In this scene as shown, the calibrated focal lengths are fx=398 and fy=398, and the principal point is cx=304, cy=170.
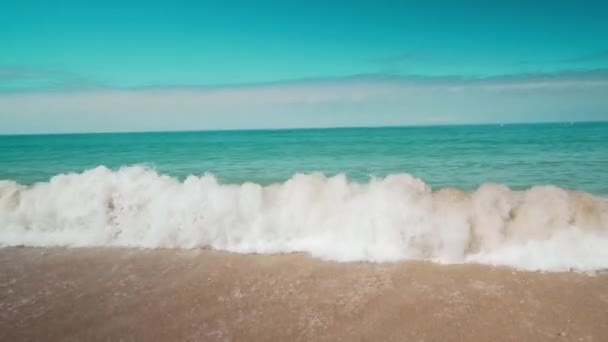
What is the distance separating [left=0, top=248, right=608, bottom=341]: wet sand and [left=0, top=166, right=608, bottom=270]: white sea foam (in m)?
0.53

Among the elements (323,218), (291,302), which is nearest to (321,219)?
(323,218)

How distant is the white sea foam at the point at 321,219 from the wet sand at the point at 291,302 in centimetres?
53

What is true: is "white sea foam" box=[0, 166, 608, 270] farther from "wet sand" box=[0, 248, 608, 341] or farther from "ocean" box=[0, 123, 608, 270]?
"wet sand" box=[0, 248, 608, 341]

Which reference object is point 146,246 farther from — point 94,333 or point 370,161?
point 370,161

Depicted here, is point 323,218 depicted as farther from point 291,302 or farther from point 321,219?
point 291,302

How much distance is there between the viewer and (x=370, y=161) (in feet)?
75.6

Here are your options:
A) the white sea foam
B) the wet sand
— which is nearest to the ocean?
the white sea foam

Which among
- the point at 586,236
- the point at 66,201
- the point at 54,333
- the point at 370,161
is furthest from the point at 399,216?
the point at 370,161

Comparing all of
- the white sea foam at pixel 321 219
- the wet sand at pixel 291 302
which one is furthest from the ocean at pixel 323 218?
the wet sand at pixel 291 302

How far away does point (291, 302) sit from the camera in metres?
4.93

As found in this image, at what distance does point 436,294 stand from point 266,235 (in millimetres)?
3277

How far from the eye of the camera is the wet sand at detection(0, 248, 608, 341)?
4.31 m

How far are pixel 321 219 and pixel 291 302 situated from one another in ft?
8.63

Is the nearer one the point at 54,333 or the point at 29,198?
the point at 54,333
